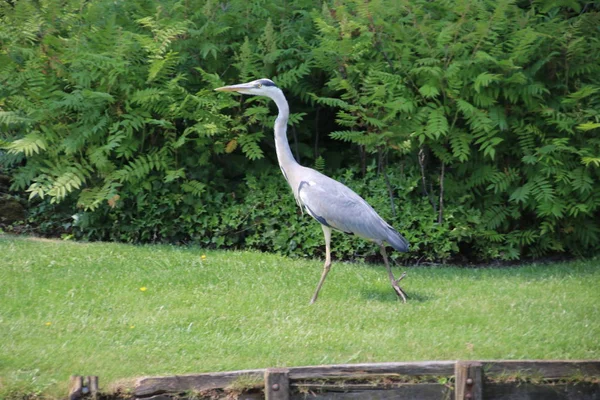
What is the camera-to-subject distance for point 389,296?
8289 millimetres

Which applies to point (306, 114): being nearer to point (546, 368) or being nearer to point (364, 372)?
point (364, 372)

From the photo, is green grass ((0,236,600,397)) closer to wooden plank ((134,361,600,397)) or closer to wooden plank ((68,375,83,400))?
wooden plank ((68,375,83,400))

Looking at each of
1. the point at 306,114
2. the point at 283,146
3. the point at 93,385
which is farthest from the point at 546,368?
the point at 306,114

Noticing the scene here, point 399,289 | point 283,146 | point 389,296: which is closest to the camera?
point 399,289

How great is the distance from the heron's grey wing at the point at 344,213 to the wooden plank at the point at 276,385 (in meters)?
2.56

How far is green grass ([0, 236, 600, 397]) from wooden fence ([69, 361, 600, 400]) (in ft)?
1.16

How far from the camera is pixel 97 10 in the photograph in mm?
10953

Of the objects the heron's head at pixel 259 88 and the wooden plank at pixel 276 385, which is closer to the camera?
the wooden plank at pixel 276 385

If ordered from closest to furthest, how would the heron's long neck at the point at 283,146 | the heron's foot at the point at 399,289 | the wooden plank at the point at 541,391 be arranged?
the wooden plank at the point at 541,391 → the heron's foot at the point at 399,289 → the heron's long neck at the point at 283,146

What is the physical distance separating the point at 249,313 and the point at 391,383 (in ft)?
6.41

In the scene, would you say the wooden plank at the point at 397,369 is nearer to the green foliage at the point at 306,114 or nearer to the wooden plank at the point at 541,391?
the wooden plank at the point at 541,391

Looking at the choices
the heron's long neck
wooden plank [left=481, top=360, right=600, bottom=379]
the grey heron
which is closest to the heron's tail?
the grey heron

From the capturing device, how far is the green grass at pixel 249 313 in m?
6.55

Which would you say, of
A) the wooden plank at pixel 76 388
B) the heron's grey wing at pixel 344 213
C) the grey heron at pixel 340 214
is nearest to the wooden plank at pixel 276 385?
the wooden plank at pixel 76 388
